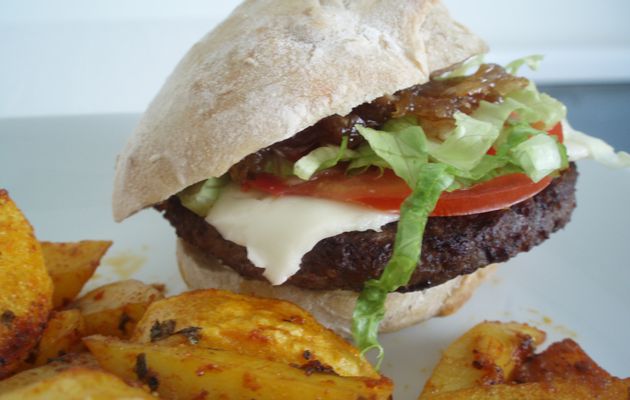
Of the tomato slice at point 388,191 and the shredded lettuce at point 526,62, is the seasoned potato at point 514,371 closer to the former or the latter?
the tomato slice at point 388,191

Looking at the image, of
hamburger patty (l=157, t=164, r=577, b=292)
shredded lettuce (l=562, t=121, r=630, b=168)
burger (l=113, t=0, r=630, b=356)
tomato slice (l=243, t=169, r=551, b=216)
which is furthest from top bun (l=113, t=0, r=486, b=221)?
shredded lettuce (l=562, t=121, r=630, b=168)

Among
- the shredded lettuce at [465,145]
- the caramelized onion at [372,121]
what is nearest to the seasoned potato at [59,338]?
the caramelized onion at [372,121]

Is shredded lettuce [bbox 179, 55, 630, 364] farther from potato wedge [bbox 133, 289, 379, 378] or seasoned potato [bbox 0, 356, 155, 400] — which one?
seasoned potato [bbox 0, 356, 155, 400]

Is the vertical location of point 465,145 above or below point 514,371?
above

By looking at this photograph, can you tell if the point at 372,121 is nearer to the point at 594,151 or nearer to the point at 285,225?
the point at 285,225

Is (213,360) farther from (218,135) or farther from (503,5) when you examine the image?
(503,5)

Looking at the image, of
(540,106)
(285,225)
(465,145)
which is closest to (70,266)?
(285,225)

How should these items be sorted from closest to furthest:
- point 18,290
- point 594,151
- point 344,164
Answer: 1. point 18,290
2. point 344,164
3. point 594,151
